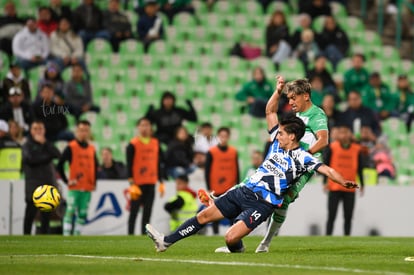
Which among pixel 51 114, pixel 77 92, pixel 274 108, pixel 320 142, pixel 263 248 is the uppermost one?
pixel 77 92

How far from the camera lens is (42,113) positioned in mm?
21141

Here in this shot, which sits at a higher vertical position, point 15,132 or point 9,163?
point 15,132

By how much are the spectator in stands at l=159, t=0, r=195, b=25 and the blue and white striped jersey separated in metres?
13.5

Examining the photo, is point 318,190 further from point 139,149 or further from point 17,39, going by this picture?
point 17,39

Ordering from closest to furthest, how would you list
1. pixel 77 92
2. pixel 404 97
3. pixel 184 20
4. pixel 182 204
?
pixel 182 204 → pixel 77 92 → pixel 404 97 → pixel 184 20

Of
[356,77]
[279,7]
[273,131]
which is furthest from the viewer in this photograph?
[279,7]

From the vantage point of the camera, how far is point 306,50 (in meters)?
24.8

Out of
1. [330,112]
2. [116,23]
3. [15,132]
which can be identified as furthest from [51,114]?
[330,112]

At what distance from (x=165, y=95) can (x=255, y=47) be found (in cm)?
394

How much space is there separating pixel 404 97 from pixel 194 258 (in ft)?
46.2

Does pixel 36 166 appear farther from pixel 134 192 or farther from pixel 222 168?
pixel 222 168

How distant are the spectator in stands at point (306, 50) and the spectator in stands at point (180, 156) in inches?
175

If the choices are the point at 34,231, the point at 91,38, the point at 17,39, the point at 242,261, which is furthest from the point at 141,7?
the point at 242,261

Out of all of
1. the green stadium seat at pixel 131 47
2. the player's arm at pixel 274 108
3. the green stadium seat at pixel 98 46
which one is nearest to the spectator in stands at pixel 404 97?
the green stadium seat at pixel 131 47
